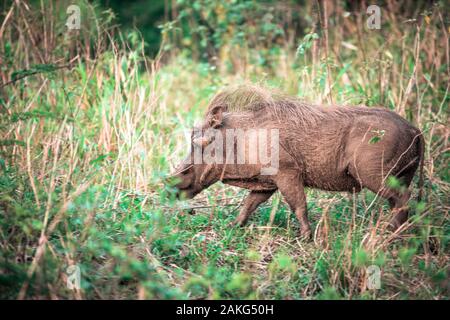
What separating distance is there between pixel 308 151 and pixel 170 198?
50.2 inches

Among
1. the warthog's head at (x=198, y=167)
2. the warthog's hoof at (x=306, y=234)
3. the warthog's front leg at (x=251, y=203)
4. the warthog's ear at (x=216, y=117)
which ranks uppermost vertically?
the warthog's ear at (x=216, y=117)

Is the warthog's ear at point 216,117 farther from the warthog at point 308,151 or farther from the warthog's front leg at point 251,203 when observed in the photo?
the warthog's front leg at point 251,203

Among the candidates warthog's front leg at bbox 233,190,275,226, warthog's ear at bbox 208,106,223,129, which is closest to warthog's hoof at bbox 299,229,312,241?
warthog's front leg at bbox 233,190,275,226

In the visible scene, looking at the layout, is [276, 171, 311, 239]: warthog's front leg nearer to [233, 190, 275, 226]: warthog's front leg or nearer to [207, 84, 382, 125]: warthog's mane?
[233, 190, 275, 226]: warthog's front leg

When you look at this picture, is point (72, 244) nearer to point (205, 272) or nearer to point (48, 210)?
point (48, 210)

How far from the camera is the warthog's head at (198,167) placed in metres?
5.00

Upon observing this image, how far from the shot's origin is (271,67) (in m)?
8.91

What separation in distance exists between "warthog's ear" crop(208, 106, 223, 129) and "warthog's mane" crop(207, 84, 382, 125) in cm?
13

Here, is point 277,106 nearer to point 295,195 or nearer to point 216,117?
point 216,117

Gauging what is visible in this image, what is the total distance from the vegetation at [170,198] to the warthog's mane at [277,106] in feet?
2.53

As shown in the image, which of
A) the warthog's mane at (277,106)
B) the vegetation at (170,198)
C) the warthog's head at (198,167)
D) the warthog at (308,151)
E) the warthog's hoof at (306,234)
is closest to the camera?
the vegetation at (170,198)

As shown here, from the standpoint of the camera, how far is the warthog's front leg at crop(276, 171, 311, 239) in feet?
15.6

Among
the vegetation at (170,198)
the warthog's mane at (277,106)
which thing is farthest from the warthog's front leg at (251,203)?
the warthog's mane at (277,106)

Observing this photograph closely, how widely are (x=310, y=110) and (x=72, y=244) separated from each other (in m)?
2.40
